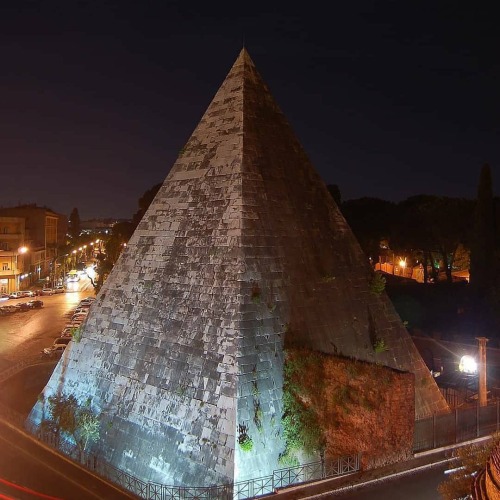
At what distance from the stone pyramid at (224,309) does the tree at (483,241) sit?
60.9 feet

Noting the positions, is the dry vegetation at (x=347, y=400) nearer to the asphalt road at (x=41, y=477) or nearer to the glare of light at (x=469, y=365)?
the asphalt road at (x=41, y=477)

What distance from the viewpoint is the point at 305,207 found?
43.4 ft

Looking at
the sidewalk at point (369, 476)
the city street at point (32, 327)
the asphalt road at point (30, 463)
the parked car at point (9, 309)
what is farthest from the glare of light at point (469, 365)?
the parked car at point (9, 309)

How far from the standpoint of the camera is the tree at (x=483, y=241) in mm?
29703

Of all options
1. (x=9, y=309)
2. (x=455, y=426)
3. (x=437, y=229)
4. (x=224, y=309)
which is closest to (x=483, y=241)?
(x=437, y=229)

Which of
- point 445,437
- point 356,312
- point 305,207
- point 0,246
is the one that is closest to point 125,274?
point 305,207

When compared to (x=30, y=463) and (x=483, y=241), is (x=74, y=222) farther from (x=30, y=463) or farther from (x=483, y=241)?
(x=30, y=463)

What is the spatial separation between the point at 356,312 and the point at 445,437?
3841 mm

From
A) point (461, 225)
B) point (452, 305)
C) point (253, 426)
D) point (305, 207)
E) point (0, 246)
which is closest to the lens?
point (253, 426)

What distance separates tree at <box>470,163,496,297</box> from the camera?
97.5 feet

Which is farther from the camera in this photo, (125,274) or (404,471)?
(125,274)

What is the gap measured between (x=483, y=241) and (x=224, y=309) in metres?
23.5

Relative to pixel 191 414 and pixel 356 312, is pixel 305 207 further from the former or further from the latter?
pixel 191 414

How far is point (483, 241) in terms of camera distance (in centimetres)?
2981
